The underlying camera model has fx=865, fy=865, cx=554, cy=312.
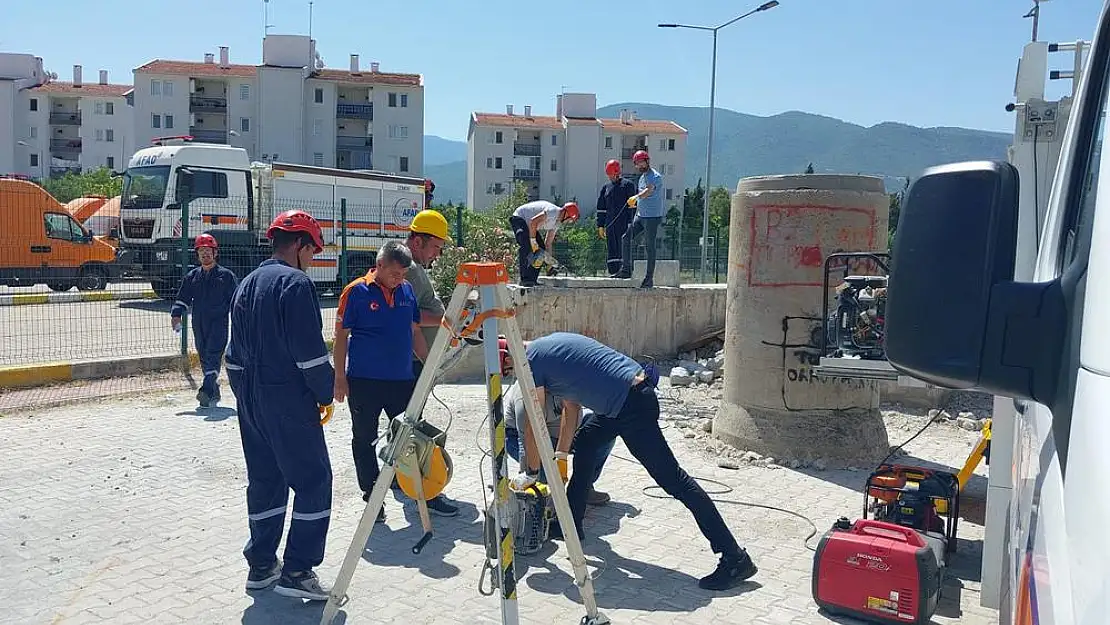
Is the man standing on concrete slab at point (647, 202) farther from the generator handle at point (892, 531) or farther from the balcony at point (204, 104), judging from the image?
the balcony at point (204, 104)

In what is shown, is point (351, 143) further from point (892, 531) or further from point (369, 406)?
point (892, 531)

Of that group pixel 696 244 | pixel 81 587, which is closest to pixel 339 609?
pixel 81 587

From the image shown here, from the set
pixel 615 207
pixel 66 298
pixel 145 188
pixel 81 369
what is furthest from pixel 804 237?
pixel 145 188

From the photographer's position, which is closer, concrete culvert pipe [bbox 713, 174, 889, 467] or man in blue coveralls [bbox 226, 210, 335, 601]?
man in blue coveralls [bbox 226, 210, 335, 601]

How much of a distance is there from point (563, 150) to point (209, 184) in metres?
63.4

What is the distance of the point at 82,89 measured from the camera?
76188 mm

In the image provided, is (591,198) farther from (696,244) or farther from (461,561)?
(461,561)

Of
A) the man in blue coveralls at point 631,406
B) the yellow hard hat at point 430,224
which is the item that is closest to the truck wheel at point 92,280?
the yellow hard hat at point 430,224

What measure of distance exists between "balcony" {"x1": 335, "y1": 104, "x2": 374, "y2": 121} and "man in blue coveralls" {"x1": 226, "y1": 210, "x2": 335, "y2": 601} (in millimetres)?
63585

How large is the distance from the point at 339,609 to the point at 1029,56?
13.4 feet

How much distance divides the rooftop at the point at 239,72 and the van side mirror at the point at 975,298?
220ft

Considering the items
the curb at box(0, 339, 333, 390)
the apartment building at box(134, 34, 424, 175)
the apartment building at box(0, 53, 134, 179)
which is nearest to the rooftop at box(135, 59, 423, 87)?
the apartment building at box(134, 34, 424, 175)

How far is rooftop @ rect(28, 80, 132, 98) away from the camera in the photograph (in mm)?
75625

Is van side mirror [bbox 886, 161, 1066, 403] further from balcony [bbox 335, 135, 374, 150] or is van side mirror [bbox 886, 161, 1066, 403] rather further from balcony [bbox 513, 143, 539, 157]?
balcony [bbox 513, 143, 539, 157]
